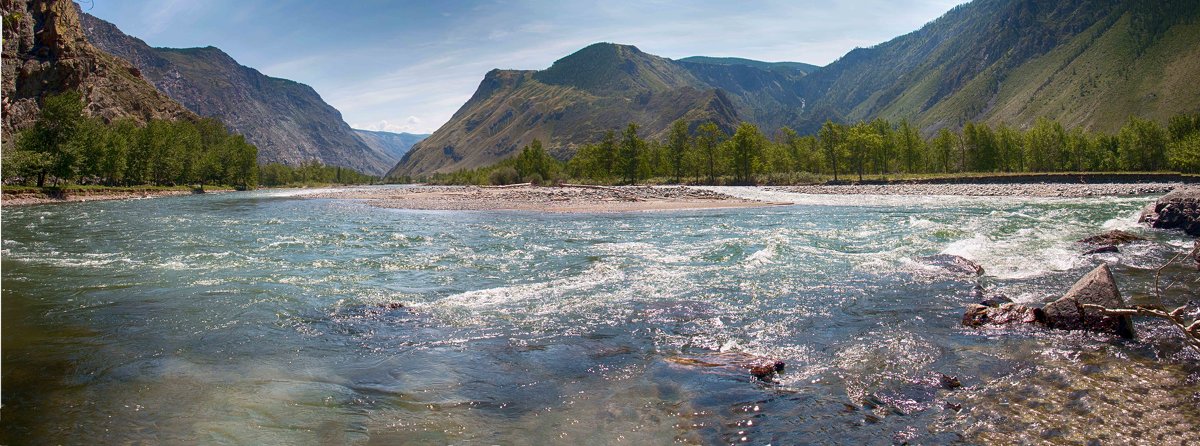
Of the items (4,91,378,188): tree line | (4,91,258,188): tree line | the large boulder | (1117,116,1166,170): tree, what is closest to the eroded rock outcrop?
the large boulder

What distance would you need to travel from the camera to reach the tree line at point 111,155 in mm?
75875

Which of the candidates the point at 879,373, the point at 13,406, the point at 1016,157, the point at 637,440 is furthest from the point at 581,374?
the point at 1016,157

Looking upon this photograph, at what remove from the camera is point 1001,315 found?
12.9m

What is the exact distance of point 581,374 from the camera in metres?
Result: 10.4

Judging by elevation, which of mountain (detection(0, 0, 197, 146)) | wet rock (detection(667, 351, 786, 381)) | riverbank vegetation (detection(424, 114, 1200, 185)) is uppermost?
mountain (detection(0, 0, 197, 146))

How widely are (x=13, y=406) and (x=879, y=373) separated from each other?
13.5m

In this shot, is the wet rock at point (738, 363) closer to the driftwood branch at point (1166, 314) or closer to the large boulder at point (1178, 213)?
the driftwood branch at point (1166, 314)

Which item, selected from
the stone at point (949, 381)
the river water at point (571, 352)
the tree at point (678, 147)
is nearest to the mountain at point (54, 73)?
the river water at point (571, 352)

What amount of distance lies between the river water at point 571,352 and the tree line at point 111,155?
70.8 meters

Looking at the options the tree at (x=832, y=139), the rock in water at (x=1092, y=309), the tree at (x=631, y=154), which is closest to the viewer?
the rock in water at (x=1092, y=309)

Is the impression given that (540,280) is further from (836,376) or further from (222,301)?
(836,376)

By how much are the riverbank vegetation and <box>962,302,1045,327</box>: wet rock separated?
103 metres

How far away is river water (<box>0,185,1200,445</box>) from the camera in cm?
840

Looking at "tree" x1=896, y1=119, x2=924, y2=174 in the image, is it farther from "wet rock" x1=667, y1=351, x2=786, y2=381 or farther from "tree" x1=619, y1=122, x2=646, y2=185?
"wet rock" x1=667, y1=351, x2=786, y2=381
